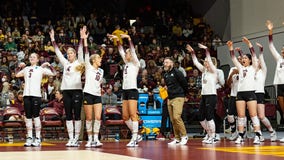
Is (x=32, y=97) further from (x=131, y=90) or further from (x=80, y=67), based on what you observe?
(x=131, y=90)

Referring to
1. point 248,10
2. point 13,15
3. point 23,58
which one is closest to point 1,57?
point 23,58

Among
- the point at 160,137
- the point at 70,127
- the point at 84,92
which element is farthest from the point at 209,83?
the point at 160,137

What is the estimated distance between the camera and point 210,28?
30.9 metres

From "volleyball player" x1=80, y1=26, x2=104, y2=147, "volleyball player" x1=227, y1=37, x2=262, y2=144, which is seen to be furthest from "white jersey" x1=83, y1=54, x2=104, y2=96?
"volleyball player" x1=227, y1=37, x2=262, y2=144

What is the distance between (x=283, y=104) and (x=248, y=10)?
11858 mm

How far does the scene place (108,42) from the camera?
2705 centimetres

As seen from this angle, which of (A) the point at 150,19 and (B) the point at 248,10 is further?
(A) the point at 150,19

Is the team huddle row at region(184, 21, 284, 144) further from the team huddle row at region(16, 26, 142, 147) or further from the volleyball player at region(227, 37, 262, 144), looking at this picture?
the team huddle row at region(16, 26, 142, 147)

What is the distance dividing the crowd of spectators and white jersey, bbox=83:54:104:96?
5.64 meters

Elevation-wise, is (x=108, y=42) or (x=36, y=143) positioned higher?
(x=108, y=42)

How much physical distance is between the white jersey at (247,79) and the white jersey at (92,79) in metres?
3.53

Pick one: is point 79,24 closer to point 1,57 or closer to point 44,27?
point 44,27

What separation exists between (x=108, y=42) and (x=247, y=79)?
14048mm

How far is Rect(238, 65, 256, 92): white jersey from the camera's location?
13.8m
